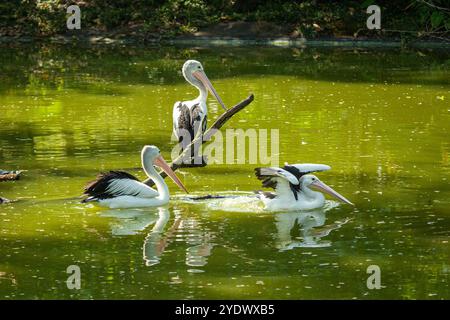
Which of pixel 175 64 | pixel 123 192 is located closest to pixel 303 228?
pixel 123 192

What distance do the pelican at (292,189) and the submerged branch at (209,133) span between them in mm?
797

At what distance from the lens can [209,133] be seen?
36.3 feet

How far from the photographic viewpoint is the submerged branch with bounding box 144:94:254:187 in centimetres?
1071

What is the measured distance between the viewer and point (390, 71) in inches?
782

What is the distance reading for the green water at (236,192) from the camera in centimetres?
815

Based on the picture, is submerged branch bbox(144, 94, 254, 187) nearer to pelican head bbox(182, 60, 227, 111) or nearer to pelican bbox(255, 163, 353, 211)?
pelican bbox(255, 163, 353, 211)

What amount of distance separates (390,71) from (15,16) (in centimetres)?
1068

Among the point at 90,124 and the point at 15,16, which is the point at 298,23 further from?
the point at 90,124

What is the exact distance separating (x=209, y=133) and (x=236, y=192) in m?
0.68

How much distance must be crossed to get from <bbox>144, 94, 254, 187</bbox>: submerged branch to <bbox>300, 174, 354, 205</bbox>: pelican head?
87 cm

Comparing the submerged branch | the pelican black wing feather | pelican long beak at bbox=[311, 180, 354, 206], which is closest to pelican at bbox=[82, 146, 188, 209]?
the pelican black wing feather

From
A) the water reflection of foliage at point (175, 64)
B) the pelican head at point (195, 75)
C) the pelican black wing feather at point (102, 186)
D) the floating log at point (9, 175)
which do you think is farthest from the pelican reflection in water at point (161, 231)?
the water reflection of foliage at point (175, 64)

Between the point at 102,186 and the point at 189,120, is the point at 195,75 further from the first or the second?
Result: the point at 102,186

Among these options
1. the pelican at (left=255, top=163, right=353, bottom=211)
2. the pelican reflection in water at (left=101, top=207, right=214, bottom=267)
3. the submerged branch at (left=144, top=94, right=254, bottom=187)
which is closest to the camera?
the pelican reflection in water at (left=101, top=207, right=214, bottom=267)
